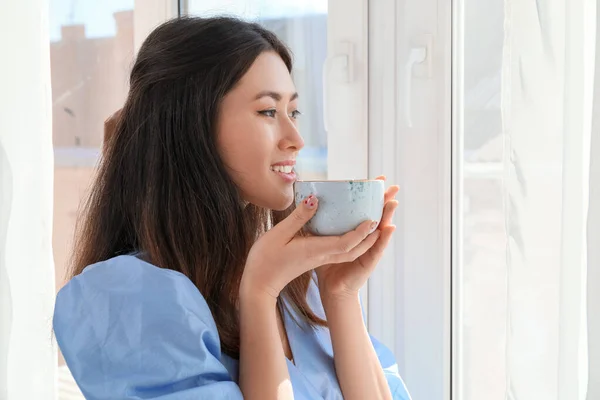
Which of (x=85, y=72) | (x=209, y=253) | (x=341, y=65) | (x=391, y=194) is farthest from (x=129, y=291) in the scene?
(x=85, y=72)

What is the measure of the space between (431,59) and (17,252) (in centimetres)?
87

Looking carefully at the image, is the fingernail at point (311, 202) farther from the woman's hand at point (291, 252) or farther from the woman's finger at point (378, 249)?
the woman's finger at point (378, 249)

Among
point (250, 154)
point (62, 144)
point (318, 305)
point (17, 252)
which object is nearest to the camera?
point (250, 154)

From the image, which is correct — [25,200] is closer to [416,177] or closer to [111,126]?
[111,126]

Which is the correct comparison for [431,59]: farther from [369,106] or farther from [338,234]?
[338,234]

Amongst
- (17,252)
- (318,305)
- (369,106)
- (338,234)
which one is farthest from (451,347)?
(17,252)

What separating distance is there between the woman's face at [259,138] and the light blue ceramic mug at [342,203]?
0.10 m

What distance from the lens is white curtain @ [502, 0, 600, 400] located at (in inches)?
36.1

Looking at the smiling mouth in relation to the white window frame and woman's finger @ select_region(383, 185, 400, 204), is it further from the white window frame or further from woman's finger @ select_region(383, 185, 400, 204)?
the white window frame

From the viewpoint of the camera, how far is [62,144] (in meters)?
1.99

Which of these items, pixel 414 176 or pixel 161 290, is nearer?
pixel 161 290

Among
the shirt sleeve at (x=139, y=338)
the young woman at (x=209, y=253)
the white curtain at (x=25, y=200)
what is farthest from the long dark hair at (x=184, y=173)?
the white curtain at (x=25, y=200)

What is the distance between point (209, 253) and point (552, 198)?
467mm

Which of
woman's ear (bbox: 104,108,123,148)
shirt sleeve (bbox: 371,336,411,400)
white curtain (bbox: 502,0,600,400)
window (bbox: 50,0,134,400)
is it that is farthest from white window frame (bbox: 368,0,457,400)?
window (bbox: 50,0,134,400)
